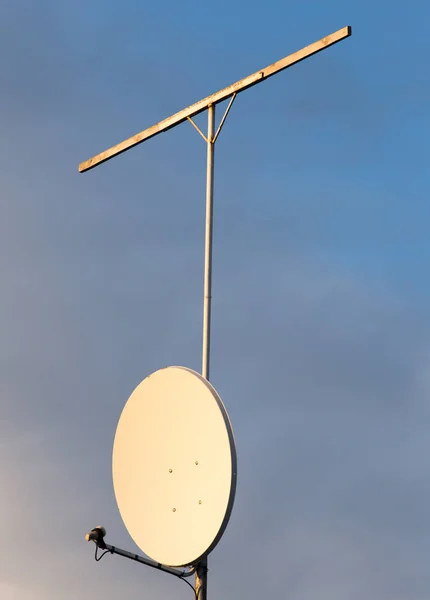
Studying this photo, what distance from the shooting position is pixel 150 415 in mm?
18391

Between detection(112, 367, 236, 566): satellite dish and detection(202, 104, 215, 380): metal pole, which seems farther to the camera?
detection(202, 104, 215, 380): metal pole

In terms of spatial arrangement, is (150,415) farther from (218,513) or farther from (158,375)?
(218,513)

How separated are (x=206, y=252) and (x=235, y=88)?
1.96 metres

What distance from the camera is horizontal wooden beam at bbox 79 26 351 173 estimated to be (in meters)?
18.3

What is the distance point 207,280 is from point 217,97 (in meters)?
2.27

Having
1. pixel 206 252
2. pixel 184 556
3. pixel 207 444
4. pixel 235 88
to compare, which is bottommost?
pixel 184 556

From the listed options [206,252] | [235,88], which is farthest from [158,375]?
[235,88]

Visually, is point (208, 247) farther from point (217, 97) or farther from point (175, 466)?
point (175, 466)

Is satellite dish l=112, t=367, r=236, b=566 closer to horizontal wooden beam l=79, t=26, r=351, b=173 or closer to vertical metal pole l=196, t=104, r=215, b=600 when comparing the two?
vertical metal pole l=196, t=104, r=215, b=600

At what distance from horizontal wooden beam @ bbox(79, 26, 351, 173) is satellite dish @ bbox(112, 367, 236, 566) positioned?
137 inches

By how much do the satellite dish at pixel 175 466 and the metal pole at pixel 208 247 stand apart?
600 mm

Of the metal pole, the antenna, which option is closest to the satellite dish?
the antenna

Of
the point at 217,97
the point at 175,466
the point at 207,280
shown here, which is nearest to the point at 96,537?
the point at 175,466

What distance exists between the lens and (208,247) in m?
19.0
